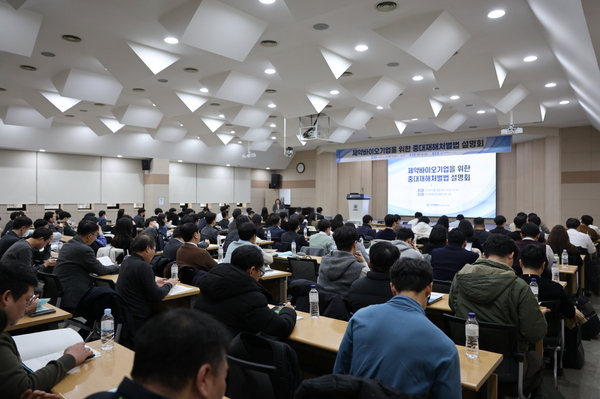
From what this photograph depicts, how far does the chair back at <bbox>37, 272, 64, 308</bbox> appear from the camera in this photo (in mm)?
3834

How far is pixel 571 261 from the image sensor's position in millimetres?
5762

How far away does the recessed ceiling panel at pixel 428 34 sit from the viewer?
4.72m

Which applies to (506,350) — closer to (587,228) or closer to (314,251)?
(314,251)

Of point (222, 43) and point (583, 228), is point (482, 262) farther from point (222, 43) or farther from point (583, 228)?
point (583, 228)

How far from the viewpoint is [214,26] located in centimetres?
456

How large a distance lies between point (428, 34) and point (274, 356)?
433cm

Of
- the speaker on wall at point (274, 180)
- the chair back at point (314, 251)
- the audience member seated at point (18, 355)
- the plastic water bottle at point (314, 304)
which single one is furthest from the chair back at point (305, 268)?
the speaker on wall at point (274, 180)

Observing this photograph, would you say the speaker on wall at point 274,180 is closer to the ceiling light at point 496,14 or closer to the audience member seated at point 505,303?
the ceiling light at point 496,14

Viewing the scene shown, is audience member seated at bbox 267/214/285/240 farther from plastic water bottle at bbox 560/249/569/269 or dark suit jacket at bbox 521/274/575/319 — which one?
dark suit jacket at bbox 521/274/575/319

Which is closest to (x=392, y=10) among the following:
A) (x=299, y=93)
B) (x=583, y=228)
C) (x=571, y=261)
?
(x=299, y=93)

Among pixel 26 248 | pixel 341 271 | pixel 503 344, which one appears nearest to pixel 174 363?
pixel 503 344

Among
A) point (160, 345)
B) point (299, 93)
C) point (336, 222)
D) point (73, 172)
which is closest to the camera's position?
point (160, 345)

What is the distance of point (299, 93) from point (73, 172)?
8.79 m

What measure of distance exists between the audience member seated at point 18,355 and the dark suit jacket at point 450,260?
3563 mm
